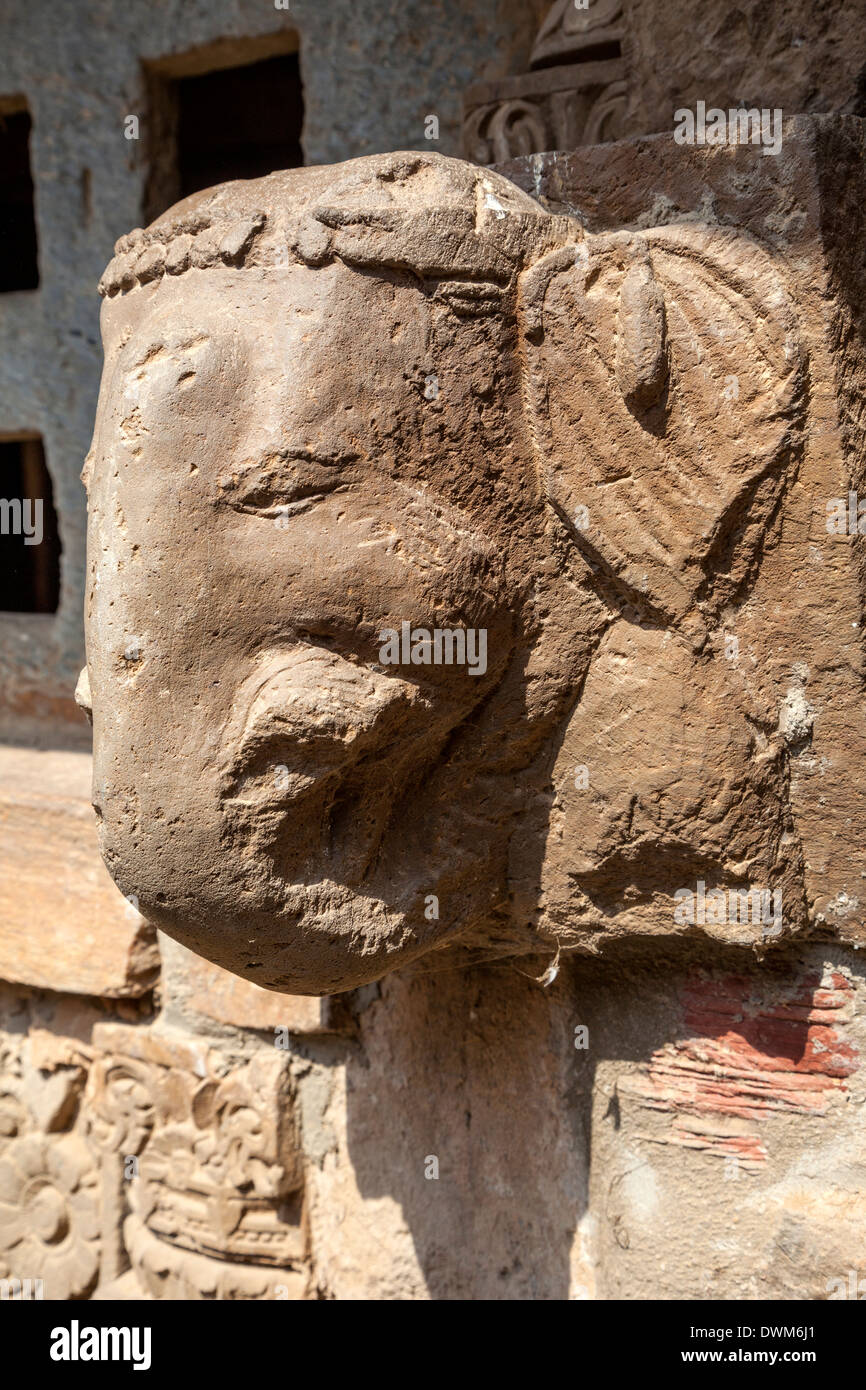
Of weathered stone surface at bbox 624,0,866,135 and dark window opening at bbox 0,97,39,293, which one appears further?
dark window opening at bbox 0,97,39,293

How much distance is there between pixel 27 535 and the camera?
286 cm

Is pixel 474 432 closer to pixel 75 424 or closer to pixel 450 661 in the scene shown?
pixel 450 661

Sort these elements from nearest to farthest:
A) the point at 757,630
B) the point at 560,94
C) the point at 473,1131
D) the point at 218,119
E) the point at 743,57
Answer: the point at 757,630, the point at 743,57, the point at 560,94, the point at 473,1131, the point at 218,119

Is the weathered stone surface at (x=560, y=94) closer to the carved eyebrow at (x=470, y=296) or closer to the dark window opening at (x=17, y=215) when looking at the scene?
the carved eyebrow at (x=470, y=296)

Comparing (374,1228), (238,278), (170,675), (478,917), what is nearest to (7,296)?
(238,278)

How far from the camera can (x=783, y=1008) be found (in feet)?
5.53

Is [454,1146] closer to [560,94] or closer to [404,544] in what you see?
[404,544]

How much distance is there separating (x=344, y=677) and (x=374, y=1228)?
48.3 inches

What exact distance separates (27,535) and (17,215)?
74 centimetres

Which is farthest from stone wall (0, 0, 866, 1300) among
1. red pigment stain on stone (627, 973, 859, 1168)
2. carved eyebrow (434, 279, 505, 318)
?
carved eyebrow (434, 279, 505, 318)

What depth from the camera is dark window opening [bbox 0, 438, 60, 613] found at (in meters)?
2.81

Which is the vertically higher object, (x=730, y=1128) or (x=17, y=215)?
(x=17, y=215)

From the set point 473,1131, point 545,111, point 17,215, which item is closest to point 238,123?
point 17,215

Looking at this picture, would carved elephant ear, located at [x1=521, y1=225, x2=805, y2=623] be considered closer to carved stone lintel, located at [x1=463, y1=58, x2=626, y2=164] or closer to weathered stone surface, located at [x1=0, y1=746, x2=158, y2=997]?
carved stone lintel, located at [x1=463, y1=58, x2=626, y2=164]
